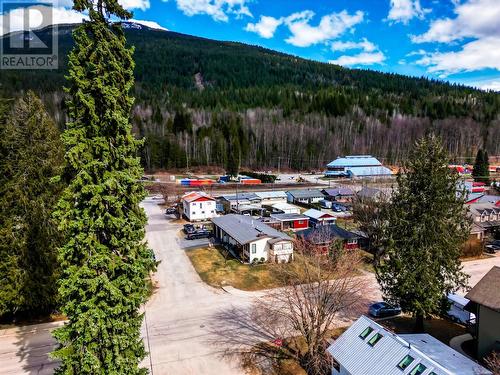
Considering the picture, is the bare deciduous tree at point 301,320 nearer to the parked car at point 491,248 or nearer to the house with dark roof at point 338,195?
the parked car at point 491,248

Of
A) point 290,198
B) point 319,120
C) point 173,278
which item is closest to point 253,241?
point 173,278

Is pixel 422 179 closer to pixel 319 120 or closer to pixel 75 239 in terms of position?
pixel 75 239

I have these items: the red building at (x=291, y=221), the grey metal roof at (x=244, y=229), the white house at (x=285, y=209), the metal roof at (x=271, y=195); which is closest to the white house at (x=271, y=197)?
the metal roof at (x=271, y=195)

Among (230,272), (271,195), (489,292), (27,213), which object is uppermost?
(27,213)

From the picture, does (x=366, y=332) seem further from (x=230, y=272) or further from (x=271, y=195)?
(x=271, y=195)

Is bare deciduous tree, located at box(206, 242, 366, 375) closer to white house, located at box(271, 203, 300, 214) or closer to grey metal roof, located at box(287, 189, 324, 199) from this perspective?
white house, located at box(271, 203, 300, 214)

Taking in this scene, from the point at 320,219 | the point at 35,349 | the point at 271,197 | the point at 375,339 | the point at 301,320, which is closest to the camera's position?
the point at 375,339

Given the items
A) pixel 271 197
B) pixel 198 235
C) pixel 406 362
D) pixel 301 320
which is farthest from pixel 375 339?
pixel 271 197
